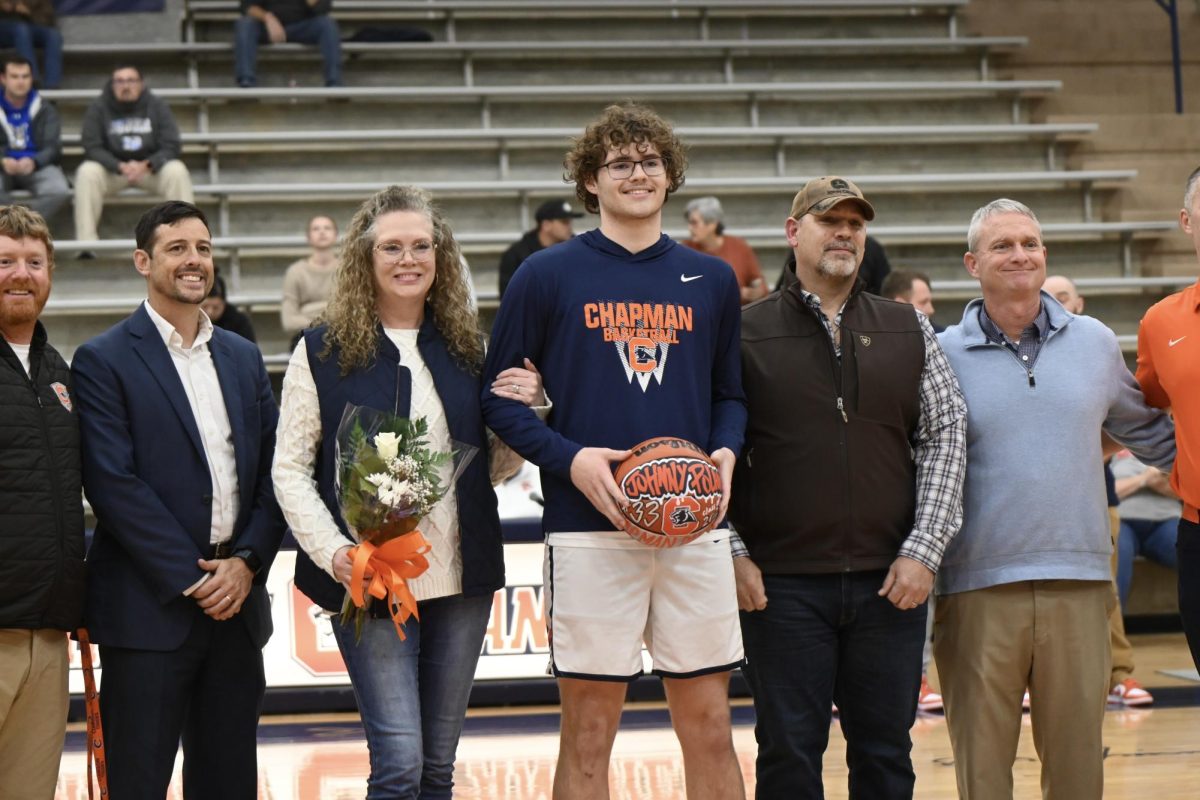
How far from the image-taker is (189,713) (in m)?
3.48

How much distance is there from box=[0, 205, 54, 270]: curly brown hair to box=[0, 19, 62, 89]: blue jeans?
705 centimetres

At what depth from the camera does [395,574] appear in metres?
3.20

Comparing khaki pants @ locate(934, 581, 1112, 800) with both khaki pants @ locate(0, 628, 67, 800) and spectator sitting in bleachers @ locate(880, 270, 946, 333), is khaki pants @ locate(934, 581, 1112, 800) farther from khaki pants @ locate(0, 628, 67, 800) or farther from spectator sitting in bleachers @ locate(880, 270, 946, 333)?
spectator sitting in bleachers @ locate(880, 270, 946, 333)

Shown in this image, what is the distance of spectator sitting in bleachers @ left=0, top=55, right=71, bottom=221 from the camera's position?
359 inches

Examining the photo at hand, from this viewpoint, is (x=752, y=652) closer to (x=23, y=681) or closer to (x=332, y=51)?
(x=23, y=681)

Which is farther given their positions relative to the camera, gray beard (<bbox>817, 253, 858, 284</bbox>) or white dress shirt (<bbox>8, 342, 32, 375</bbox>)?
gray beard (<bbox>817, 253, 858, 284</bbox>)

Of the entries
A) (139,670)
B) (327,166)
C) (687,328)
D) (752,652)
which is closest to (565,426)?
(687,328)

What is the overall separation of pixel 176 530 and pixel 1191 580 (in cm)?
244

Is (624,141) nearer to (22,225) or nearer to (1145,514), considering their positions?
(22,225)

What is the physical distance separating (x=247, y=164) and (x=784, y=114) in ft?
12.9

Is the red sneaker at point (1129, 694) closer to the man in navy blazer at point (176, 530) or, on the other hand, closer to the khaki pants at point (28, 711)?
the man in navy blazer at point (176, 530)

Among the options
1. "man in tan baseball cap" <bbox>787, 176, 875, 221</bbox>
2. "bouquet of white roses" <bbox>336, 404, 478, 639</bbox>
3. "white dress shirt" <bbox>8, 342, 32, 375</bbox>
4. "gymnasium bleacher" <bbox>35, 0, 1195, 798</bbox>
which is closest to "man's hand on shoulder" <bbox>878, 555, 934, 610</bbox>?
"man in tan baseball cap" <bbox>787, 176, 875, 221</bbox>

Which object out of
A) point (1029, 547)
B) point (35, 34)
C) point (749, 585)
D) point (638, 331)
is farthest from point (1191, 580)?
point (35, 34)

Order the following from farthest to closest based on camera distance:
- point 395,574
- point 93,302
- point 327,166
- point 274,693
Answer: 1. point 327,166
2. point 93,302
3. point 274,693
4. point 395,574
